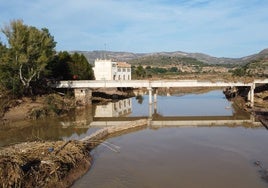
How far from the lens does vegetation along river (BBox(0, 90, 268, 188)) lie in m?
14.0

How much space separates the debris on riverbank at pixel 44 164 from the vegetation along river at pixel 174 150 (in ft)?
2.22

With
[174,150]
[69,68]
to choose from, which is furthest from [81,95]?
[174,150]

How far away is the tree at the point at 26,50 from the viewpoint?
34.8m

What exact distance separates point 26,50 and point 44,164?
83.9ft

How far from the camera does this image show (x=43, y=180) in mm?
12430

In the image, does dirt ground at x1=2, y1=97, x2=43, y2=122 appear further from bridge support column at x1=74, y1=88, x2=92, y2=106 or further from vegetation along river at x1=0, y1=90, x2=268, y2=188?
bridge support column at x1=74, y1=88, x2=92, y2=106

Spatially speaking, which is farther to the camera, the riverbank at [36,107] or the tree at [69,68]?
the tree at [69,68]

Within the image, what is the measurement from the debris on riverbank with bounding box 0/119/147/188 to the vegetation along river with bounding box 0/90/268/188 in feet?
2.22

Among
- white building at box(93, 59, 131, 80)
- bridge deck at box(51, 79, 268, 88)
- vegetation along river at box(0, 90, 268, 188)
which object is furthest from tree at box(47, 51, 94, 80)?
vegetation along river at box(0, 90, 268, 188)

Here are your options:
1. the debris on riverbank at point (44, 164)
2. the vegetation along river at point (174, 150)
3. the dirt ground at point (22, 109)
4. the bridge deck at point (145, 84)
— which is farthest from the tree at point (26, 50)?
the debris on riverbank at point (44, 164)

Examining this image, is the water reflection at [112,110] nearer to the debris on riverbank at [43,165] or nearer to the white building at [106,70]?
the white building at [106,70]

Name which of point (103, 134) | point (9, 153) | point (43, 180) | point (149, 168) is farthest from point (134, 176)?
point (103, 134)

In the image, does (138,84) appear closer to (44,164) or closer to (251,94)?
(251,94)

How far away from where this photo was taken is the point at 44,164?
13000 millimetres
